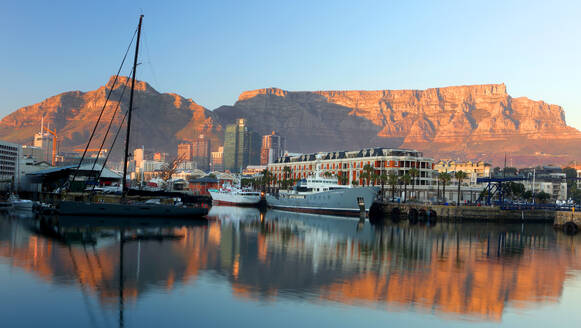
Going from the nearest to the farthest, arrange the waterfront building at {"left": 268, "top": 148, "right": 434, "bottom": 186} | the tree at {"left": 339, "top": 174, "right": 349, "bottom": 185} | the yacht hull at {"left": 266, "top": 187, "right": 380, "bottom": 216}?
1. the yacht hull at {"left": 266, "top": 187, "right": 380, "bottom": 216}
2. the tree at {"left": 339, "top": 174, "right": 349, "bottom": 185}
3. the waterfront building at {"left": 268, "top": 148, "right": 434, "bottom": 186}

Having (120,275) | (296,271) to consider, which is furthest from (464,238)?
(120,275)

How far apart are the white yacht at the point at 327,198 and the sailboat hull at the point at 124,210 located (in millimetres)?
31816

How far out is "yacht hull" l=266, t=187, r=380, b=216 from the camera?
311 ft

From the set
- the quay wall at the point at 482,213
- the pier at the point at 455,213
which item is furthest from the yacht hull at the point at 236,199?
the quay wall at the point at 482,213

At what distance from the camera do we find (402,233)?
6681 cm

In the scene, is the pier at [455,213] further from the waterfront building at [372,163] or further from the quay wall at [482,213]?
the waterfront building at [372,163]

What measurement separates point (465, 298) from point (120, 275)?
61.0ft

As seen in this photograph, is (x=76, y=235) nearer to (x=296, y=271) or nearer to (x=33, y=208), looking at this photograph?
(x=296, y=271)

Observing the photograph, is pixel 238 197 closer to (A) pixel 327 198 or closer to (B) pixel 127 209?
(A) pixel 327 198

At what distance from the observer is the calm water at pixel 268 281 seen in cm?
2289

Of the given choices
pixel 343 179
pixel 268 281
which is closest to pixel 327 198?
pixel 343 179

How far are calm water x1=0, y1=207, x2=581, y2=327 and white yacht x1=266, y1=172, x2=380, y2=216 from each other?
40.7 m

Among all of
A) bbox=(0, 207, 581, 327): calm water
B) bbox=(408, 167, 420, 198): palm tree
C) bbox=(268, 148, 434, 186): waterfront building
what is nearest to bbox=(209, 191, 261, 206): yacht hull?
bbox=(268, 148, 434, 186): waterfront building

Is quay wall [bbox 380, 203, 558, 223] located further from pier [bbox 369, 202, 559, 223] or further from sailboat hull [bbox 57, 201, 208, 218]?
sailboat hull [bbox 57, 201, 208, 218]
